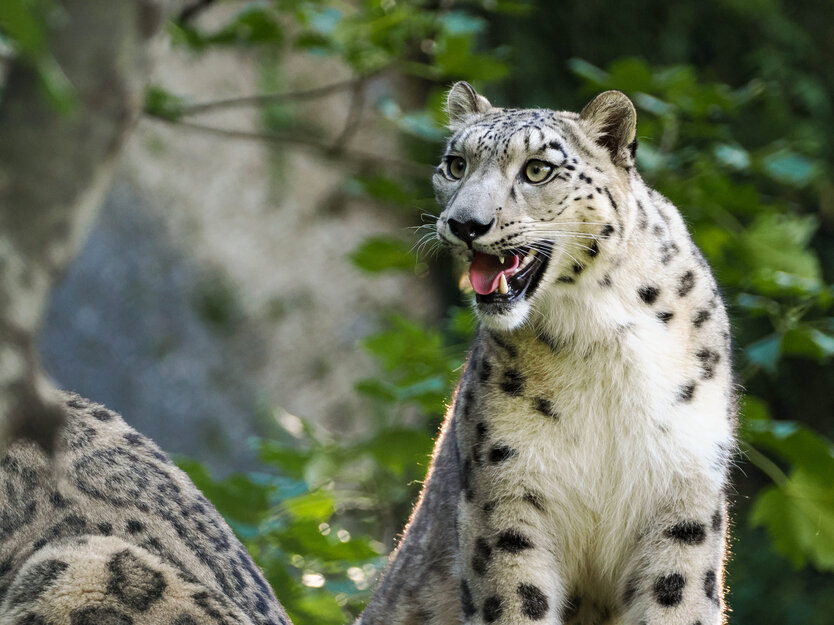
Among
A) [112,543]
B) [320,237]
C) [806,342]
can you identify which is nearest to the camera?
[112,543]

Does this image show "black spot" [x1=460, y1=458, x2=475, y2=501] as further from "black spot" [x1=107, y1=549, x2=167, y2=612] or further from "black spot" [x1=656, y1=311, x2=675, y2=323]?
"black spot" [x1=107, y1=549, x2=167, y2=612]

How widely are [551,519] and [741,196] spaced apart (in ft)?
10.3

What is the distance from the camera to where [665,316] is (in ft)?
13.2

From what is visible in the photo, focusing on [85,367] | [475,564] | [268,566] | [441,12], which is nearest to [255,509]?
[268,566]

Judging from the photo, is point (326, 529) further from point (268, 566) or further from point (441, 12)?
point (441, 12)

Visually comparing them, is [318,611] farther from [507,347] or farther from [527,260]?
[527,260]

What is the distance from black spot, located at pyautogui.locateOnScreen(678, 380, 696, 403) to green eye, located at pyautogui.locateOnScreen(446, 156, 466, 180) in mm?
1082

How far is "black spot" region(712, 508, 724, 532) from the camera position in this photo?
3.96 metres

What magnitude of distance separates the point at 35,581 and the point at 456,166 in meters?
2.05

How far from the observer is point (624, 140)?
162 inches

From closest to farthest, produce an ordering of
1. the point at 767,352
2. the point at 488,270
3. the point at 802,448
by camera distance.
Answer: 1. the point at 488,270
2. the point at 802,448
3. the point at 767,352

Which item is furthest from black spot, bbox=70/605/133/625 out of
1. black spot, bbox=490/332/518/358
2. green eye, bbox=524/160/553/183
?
green eye, bbox=524/160/553/183

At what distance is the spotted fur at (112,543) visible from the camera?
12.5 feet

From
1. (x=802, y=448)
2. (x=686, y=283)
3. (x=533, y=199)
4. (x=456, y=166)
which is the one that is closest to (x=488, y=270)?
(x=533, y=199)
